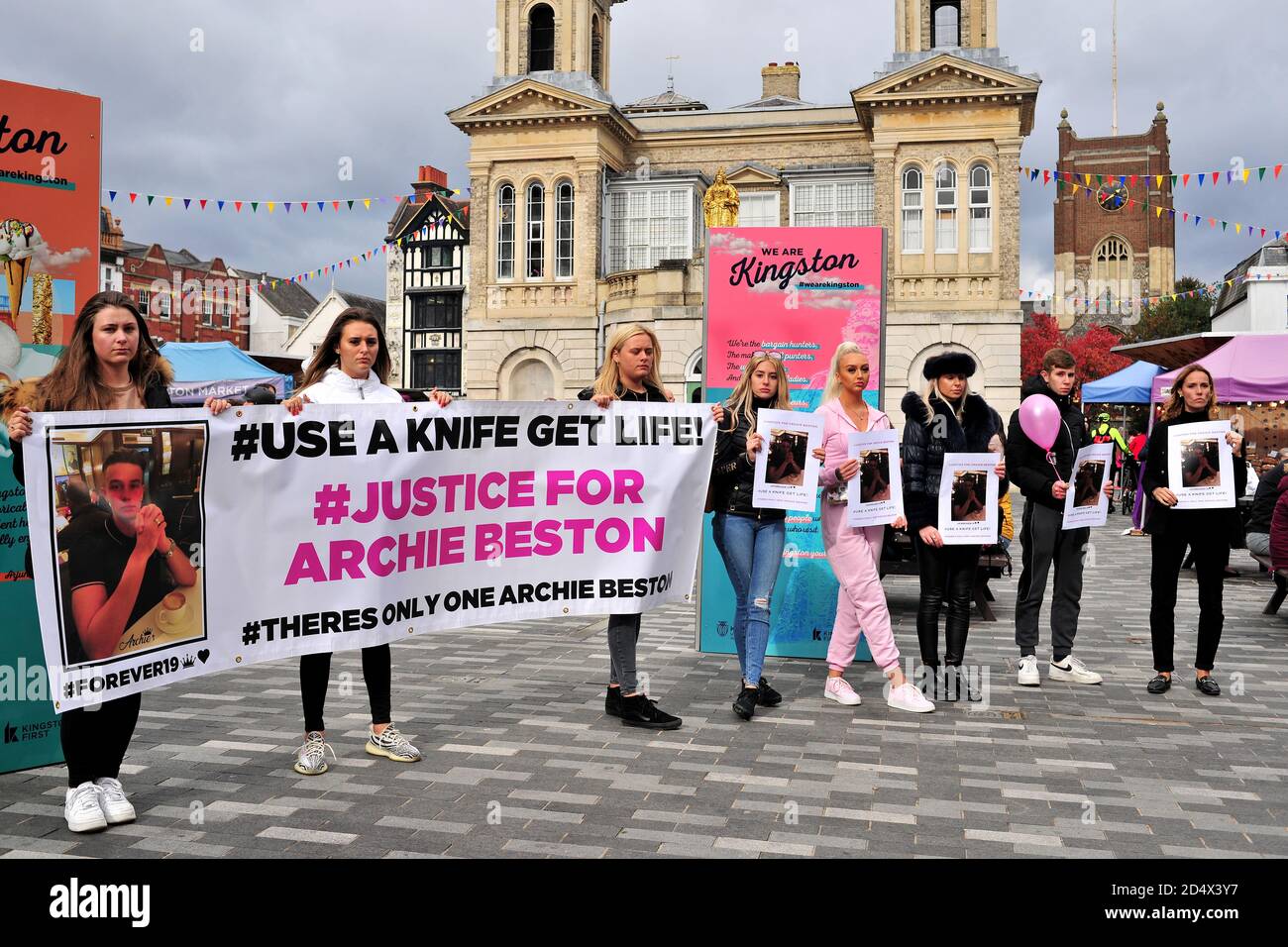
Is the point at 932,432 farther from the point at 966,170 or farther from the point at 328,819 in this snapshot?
the point at 966,170

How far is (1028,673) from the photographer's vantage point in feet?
24.1

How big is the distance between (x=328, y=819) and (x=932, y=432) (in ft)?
14.3

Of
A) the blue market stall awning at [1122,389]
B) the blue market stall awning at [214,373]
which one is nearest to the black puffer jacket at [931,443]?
the blue market stall awning at [214,373]

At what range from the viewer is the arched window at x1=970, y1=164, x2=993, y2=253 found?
32406 millimetres

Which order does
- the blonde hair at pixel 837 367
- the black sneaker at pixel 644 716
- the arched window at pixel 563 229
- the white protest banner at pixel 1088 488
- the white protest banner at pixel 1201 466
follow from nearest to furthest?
the black sneaker at pixel 644 716 → the blonde hair at pixel 837 367 → the white protest banner at pixel 1201 466 → the white protest banner at pixel 1088 488 → the arched window at pixel 563 229

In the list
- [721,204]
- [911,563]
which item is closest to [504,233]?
[721,204]

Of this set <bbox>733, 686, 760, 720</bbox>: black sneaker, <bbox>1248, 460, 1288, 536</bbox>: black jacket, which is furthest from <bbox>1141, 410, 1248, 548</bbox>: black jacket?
<bbox>1248, 460, 1288, 536</bbox>: black jacket

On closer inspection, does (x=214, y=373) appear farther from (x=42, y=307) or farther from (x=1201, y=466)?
(x=1201, y=466)

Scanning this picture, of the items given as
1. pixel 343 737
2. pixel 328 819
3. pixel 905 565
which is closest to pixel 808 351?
pixel 905 565

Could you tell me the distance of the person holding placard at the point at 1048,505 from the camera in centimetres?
734

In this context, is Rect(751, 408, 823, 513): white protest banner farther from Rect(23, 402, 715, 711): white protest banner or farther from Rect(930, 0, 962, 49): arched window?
Rect(930, 0, 962, 49): arched window

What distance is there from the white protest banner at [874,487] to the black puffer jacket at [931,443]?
262 mm

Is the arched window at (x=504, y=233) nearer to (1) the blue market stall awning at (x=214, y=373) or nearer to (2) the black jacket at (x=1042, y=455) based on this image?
(1) the blue market stall awning at (x=214, y=373)

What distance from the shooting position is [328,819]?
448 cm
